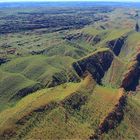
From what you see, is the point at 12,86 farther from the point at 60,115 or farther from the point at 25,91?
the point at 60,115

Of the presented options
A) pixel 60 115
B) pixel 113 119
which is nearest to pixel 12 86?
pixel 60 115

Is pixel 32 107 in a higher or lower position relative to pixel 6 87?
higher

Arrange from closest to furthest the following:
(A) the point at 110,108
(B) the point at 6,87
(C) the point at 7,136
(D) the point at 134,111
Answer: (C) the point at 7,136
(A) the point at 110,108
(D) the point at 134,111
(B) the point at 6,87

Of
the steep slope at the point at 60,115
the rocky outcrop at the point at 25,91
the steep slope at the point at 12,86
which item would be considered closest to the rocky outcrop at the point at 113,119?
the steep slope at the point at 60,115

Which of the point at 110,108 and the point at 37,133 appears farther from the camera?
the point at 110,108

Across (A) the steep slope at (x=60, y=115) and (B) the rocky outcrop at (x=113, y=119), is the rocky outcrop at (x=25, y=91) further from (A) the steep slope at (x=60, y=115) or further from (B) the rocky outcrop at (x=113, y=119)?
(B) the rocky outcrop at (x=113, y=119)

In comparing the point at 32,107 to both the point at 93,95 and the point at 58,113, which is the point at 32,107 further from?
the point at 93,95

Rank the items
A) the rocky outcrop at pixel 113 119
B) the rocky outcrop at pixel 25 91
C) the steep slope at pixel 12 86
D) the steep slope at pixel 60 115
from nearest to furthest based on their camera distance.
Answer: the steep slope at pixel 60 115 < the rocky outcrop at pixel 113 119 < the steep slope at pixel 12 86 < the rocky outcrop at pixel 25 91

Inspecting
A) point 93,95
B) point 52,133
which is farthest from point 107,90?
point 52,133
